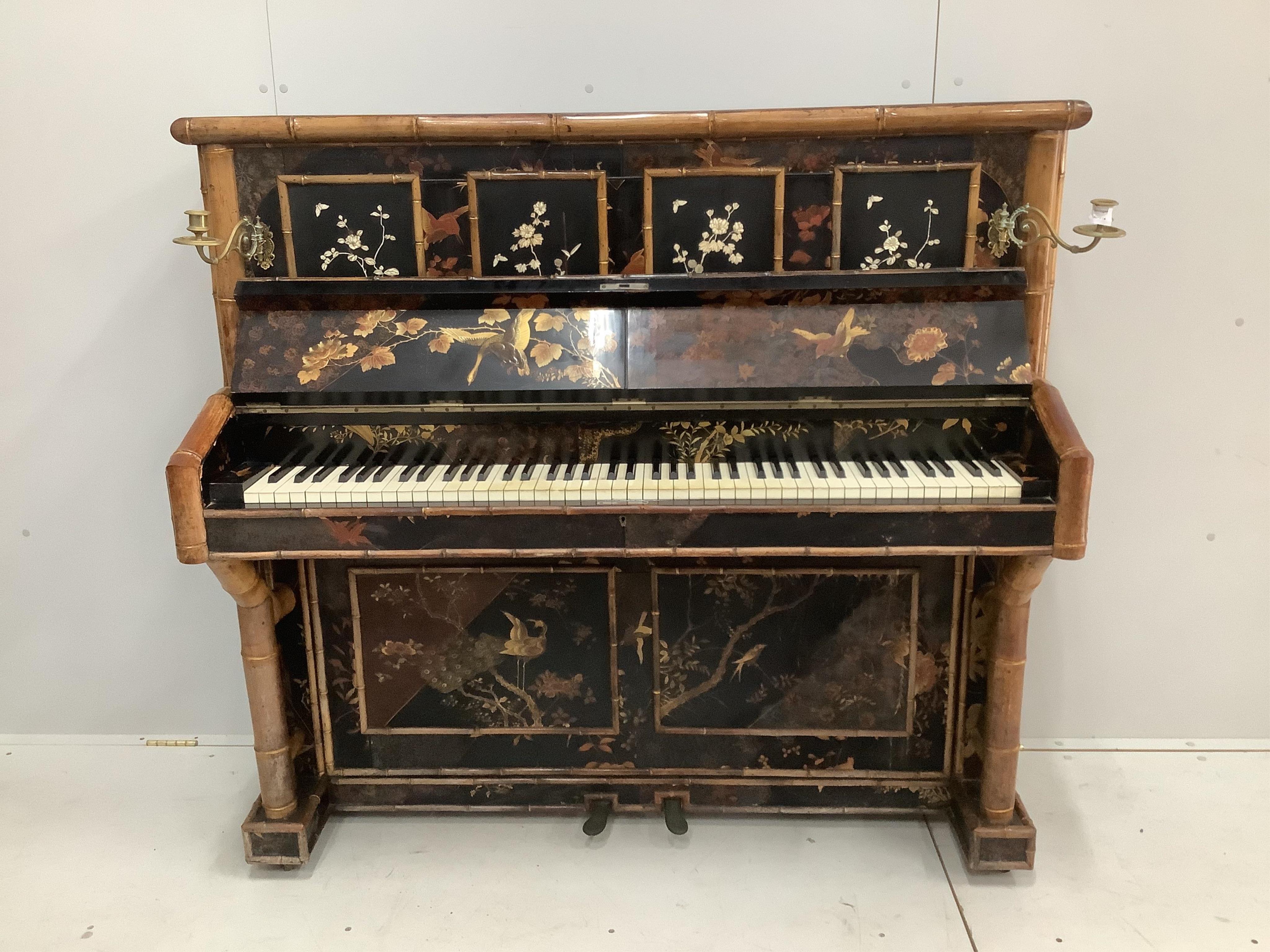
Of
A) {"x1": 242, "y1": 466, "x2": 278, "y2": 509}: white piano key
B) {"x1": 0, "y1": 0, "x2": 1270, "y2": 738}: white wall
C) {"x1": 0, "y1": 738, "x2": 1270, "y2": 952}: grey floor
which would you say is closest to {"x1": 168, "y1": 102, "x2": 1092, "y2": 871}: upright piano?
{"x1": 242, "y1": 466, "x2": 278, "y2": 509}: white piano key

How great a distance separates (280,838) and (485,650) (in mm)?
661

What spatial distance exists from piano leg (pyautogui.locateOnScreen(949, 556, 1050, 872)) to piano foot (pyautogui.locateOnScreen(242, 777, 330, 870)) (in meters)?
1.60

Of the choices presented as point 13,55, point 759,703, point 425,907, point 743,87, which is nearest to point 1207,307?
point 743,87

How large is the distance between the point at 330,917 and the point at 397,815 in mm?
359

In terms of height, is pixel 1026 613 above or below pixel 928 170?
below

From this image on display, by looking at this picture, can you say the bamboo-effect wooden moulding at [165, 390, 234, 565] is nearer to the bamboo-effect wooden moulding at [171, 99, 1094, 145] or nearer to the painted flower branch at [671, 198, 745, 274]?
the bamboo-effect wooden moulding at [171, 99, 1094, 145]

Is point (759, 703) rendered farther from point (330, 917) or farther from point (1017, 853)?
point (330, 917)

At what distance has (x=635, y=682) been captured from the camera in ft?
7.93

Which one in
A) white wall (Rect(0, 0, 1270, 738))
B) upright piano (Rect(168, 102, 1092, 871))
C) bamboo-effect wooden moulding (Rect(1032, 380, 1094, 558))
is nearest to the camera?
bamboo-effect wooden moulding (Rect(1032, 380, 1094, 558))

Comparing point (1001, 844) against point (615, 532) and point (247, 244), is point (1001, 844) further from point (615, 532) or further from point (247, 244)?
point (247, 244)

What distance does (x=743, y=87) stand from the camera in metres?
2.49

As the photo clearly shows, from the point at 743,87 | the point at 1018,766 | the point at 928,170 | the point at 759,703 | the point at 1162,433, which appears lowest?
the point at 1018,766

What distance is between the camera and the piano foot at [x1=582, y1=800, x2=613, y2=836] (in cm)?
237

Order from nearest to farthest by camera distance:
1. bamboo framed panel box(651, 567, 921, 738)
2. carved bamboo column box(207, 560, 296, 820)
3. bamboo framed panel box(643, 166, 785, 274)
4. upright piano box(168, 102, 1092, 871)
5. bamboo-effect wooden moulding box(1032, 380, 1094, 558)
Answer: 1. bamboo-effect wooden moulding box(1032, 380, 1094, 558)
2. upright piano box(168, 102, 1092, 871)
3. bamboo framed panel box(643, 166, 785, 274)
4. carved bamboo column box(207, 560, 296, 820)
5. bamboo framed panel box(651, 567, 921, 738)
